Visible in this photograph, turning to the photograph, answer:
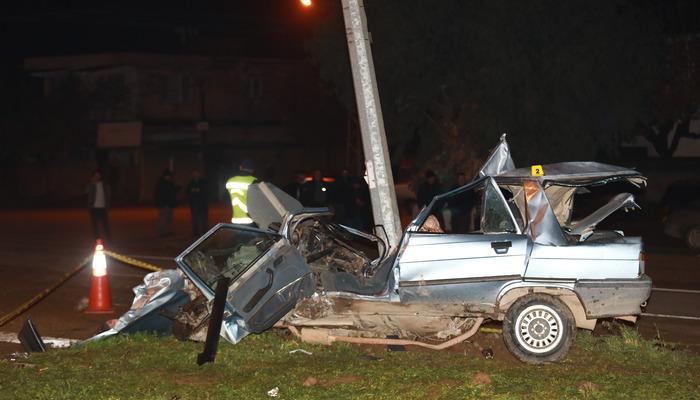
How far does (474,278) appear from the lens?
8586mm

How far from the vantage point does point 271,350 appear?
8828 millimetres

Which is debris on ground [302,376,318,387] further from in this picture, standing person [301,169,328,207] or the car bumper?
standing person [301,169,328,207]

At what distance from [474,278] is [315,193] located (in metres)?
10.4

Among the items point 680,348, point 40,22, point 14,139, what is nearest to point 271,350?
point 680,348

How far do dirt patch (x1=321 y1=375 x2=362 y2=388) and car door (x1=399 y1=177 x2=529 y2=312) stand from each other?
4.37 feet

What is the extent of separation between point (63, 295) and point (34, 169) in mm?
36859

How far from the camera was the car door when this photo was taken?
8.55 metres

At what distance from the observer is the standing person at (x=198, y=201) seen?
71.6ft

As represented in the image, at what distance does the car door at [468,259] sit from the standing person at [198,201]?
13.6 metres

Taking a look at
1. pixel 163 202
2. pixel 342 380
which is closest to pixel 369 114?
pixel 342 380

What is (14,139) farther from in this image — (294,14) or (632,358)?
(632,358)

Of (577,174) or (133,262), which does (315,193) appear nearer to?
(133,262)

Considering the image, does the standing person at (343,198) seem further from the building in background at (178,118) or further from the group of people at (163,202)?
the building in background at (178,118)

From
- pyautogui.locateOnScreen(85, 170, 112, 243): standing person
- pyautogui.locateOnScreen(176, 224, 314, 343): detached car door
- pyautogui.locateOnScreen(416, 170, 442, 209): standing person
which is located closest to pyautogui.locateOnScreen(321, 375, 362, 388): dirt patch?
pyautogui.locateOnScreen(176, 224, 314, 343): detached car door
